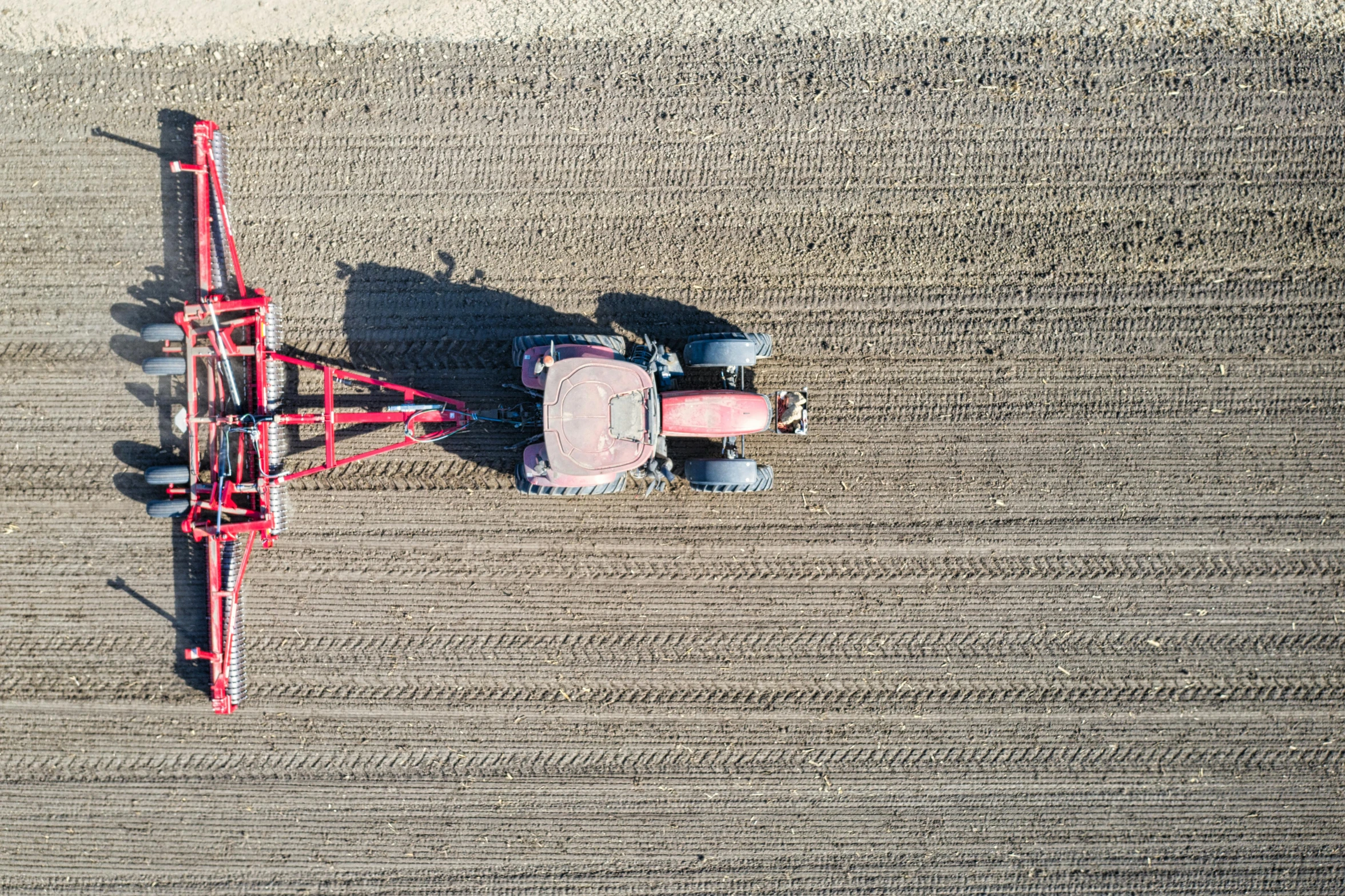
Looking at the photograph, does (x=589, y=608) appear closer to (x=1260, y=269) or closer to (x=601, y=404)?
(x=601, y=404)

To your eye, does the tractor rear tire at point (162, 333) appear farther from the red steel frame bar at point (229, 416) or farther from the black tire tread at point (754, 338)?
the black tire tread at point (754, 338)

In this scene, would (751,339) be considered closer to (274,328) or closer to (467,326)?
(467,326)

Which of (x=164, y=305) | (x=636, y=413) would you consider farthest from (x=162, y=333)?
(x=636, y=413)

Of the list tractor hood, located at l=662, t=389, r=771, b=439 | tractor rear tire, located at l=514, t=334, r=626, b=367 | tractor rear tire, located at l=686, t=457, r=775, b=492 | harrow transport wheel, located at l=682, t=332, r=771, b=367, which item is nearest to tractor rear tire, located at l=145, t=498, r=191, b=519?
tractor rear tire, located at l=514, t=334, r=626, b=367

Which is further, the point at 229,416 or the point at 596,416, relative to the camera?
the point at 229,416

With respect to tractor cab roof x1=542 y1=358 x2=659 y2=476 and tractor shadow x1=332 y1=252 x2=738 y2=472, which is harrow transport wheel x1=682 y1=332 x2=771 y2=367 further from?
tractor cab roof x1=542 y1=358 x2=659 y2=476

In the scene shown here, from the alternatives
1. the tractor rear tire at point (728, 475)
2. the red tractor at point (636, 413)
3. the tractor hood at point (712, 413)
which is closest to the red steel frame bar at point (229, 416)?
the red tractor at point (636, 413)
